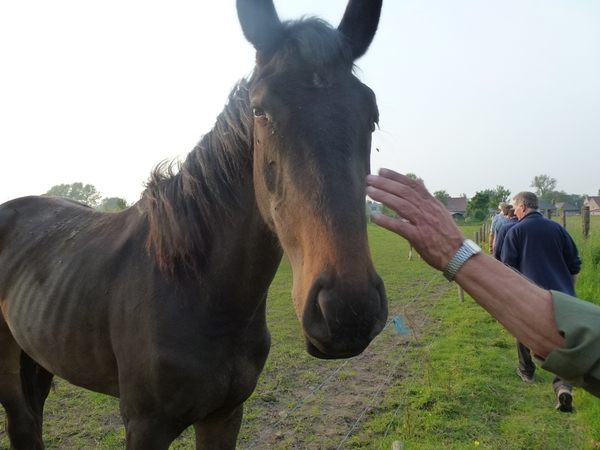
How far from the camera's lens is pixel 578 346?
3.95 ft

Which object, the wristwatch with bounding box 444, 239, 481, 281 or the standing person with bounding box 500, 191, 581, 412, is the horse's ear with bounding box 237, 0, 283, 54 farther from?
the standing person with bounding box 500, 191, 581, 412

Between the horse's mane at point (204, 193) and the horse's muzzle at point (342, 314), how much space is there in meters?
0.94

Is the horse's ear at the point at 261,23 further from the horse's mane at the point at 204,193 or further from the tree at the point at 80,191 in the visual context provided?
the tree at the point at 80,191

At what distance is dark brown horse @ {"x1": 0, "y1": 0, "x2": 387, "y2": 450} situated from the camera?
53.5 inches

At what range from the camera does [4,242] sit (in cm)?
342

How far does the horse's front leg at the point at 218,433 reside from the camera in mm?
2459

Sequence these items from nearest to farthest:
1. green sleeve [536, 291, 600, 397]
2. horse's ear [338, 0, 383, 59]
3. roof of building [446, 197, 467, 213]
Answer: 1. green sleeve [536, 291, 600, 397]
2. horse's ear [338, 0, 383, 59]
3. roof of building [446, 197, 467, 213]

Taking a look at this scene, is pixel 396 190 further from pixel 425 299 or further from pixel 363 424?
pixel 425 299

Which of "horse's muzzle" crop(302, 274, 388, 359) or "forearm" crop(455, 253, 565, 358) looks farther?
"forearm" crop(455, 253, 565, 358)

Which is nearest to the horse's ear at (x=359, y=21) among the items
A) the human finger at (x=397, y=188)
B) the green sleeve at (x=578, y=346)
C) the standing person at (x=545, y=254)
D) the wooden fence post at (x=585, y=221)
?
the human finger at (x=397, y=188)

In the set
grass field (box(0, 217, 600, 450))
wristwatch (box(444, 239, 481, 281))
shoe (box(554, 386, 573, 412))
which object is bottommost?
grass field (box(0, 217, 600, 450))

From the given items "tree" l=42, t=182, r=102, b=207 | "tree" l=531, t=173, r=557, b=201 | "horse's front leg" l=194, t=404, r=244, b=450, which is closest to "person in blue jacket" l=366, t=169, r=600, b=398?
"horse's front leg" l=194, t=404, r=244, b=450

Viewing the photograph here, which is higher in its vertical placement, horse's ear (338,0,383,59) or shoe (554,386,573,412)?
horse's ear (338,0,383,59)

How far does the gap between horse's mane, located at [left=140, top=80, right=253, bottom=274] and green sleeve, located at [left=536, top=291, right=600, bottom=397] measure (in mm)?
1438
